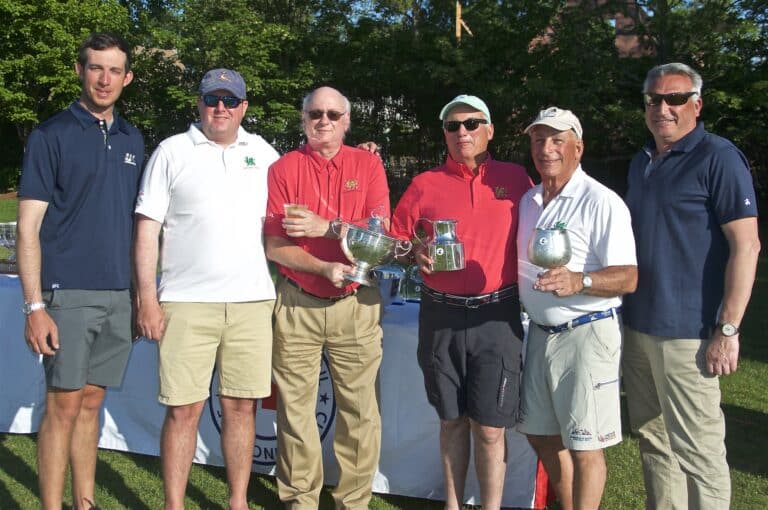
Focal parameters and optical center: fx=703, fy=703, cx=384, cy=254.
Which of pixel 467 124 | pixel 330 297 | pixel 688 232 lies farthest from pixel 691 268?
Result: pixel 330 297

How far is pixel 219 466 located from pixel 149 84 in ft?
83.6

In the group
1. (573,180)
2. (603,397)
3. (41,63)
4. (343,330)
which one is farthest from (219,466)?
(41,63)

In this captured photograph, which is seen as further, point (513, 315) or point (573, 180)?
point (513, 315)

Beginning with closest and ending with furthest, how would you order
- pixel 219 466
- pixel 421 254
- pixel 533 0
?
pixel 421 254 < pixel 219 466 < pixel 533 0

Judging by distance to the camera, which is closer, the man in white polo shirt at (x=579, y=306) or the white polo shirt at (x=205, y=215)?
the man in white polo shirt at (x=579, y=306)

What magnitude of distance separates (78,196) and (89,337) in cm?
67

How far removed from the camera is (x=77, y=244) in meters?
3.26

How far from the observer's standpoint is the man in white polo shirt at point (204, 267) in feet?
10.8

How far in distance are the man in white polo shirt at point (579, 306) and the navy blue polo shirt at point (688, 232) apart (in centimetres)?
17

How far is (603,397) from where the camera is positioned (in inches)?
116

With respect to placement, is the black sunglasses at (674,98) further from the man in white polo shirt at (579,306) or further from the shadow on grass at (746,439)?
the shadow on grass at (746,439)

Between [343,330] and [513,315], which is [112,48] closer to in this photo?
[343,330]

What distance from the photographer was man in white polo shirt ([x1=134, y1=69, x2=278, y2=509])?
3.29 metres

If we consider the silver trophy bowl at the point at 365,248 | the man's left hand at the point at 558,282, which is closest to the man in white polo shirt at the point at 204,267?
the silver trophy bowl at the point at 365,248
